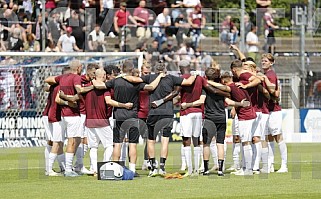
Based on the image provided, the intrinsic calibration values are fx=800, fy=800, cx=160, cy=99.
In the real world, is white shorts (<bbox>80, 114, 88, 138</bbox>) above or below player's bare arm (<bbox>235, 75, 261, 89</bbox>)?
below

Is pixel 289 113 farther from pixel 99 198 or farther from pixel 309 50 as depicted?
pixel 99 198

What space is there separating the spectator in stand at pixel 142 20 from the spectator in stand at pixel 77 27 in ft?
7.04

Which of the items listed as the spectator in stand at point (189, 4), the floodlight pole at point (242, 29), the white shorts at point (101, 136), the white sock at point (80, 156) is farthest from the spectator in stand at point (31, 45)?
the white shorts at point (101, 136)

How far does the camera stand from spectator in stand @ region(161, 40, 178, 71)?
29297 millimetres

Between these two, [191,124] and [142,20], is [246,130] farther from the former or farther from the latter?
[142,20]

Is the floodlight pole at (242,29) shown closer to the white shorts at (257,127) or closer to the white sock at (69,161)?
the white shorts at (257,127)

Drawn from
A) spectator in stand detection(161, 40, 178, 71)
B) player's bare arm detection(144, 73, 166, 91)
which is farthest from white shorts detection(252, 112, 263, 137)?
spectator in stand detection(161, 40, 178, 71)

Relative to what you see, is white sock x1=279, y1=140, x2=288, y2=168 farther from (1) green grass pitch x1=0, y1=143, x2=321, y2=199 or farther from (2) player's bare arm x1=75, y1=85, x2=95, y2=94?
(2) player's bare arm x1=75, y1=85, x2=95, y2=94

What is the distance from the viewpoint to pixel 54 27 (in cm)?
2800

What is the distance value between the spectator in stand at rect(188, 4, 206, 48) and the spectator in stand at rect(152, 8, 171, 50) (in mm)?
955

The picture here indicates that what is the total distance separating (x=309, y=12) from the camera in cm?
3197

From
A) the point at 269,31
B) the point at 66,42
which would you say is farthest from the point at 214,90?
the point at 269,31

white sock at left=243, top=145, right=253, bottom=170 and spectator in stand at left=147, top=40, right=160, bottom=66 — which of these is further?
spectator in stand at left=147, top=40, right=160, bottom=66

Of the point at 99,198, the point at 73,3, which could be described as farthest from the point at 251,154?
the point at 73,3
